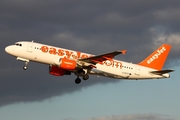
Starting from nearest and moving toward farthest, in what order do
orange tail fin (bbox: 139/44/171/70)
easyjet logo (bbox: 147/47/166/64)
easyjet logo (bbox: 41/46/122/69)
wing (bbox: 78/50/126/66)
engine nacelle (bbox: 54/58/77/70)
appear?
wing (bbox: 78/50/126/66)
engine nacelle (bbox: 54/58/77/70)
easyjet logo (bbox: 41/46/122/69)
orange tail fin (bbox: 139/44/171/70)
easyjet logo (bbox: 147/47/166/64)

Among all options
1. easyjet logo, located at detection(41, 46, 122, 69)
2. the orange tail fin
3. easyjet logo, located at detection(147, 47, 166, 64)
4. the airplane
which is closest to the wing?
the airplane

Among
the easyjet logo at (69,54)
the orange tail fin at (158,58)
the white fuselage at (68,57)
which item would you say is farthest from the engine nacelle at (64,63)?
the orange tail fin at (158,58)

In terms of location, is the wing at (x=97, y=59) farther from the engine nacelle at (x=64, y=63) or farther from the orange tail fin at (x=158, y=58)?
the orange tail fin at (x=158, y=58)

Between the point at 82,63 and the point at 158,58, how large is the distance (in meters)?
15.1

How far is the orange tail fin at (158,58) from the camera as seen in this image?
3258 inches

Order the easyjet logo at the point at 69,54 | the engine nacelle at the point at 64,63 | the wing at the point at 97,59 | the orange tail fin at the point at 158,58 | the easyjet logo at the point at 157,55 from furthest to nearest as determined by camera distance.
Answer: the easyjet logo at the point at 157,55 < the orange tail fin at the point at 158,58 < the easyjet logo at the point at 69,54 < the engine nacelle at the point at 64,63 < the wing at the point at 97,59

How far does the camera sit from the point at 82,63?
75062 mm

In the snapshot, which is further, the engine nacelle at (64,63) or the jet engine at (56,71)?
the jet engine at (56,71)

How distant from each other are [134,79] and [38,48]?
1635 cm

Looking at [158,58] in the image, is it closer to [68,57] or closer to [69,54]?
[69,54]

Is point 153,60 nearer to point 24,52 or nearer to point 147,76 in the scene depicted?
point 147,76

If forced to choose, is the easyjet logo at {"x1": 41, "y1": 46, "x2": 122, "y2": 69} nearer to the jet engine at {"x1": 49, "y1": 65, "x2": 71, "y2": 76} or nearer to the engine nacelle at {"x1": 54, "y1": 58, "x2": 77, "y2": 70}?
the engine nacelle at {"x1": 54, "y1": 58, "x2": 77, "y2": 70}

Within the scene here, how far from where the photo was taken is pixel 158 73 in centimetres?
8012

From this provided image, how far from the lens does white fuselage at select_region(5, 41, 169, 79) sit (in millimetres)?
73312
